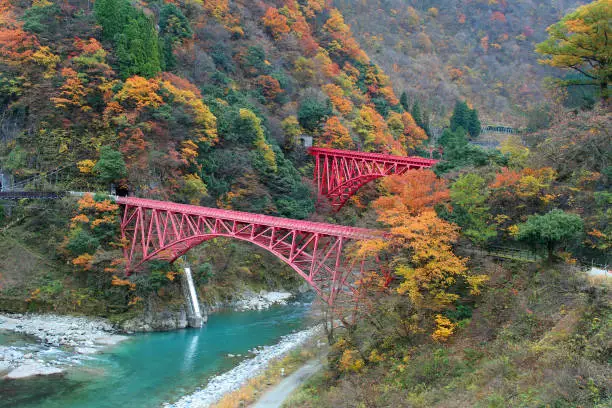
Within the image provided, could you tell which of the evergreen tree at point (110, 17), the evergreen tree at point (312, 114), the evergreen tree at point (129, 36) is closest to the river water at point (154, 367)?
the evergreen tree at point (129, 36)

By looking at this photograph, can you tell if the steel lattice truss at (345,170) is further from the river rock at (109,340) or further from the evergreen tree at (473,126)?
the evergreen tree at (473,126)

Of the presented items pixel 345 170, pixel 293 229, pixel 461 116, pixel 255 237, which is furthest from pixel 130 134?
pixel 461 116

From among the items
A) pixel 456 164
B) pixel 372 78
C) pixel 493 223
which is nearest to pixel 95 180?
pixel 456 164

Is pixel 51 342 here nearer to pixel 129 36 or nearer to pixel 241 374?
pixel 241 374

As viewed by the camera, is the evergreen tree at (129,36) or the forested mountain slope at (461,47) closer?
the evergreen tree at (129,36)

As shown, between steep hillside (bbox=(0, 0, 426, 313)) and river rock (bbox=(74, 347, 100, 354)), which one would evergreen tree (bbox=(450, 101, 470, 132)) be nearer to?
steep hillside (bbox=(0, 0, 426, 313))
